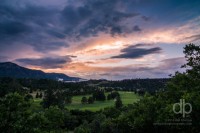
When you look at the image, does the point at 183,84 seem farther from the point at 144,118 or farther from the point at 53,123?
the point at 53,123

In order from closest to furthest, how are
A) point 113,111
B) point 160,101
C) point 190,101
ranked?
point 190,101
point 160,101
point 113,111

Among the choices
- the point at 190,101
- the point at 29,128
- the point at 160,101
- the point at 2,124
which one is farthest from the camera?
the point at 160,101

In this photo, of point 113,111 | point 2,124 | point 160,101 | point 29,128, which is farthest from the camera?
point 113,111

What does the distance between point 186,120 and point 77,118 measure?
4025 inches

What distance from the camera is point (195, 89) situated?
118 ft

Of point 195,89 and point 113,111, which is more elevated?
point 195,89

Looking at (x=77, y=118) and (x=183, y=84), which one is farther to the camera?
(x=77, y=118)

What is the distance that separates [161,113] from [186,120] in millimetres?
6493

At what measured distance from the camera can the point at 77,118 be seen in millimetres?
128625

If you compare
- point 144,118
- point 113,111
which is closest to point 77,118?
point 113,111

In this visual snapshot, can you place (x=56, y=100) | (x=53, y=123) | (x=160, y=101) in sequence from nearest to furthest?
1. (x=160, y=101)
2. (x=53, y=123)
3. (x=56, y=100)

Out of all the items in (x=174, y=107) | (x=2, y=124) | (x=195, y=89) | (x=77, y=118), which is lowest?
(x=77, y=118)

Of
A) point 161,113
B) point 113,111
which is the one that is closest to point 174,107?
point 161,113

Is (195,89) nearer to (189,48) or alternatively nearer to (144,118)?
(189,48)
